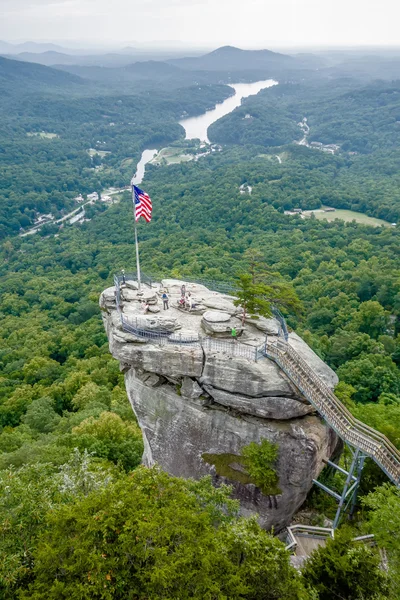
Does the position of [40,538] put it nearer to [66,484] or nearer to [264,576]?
[66,484]

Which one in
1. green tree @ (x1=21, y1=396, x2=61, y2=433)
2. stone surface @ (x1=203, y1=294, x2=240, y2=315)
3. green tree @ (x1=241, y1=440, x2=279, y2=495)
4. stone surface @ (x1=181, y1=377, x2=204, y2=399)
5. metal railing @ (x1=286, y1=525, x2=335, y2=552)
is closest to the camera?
green tree @ (x1=241, y1=440, x2=279, y2=495)

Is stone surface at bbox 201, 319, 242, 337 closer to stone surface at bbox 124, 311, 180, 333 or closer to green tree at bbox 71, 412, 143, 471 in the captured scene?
stone surface at bbox 124, 311, 180, 333

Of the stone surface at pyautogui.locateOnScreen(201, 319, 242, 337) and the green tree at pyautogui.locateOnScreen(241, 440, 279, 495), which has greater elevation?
the stone surface at pyautogui.locateOnScreen(201, 319, 242, 337)

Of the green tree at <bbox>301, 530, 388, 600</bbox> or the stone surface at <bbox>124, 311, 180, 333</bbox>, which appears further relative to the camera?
the stone surface at <bbox>124, 311, 180, 333</bbox>

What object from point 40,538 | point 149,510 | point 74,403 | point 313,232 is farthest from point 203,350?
point 313,232

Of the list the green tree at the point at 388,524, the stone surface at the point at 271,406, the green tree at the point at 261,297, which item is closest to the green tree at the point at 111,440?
the stone surface at the point at 271,406

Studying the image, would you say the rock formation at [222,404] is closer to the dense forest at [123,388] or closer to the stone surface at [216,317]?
the stone surface at [216,317]

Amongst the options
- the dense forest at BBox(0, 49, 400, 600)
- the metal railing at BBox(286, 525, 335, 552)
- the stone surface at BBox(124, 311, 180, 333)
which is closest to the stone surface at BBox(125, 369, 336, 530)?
the metal railing at BBox(286, 525, 335, 552)
